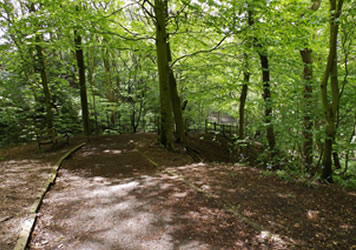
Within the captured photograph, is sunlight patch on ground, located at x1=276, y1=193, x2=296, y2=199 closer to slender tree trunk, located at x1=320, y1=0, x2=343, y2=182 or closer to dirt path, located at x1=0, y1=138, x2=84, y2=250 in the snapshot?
slender tree trunk, located at x1=320, y1=0, x2=343, y2=182

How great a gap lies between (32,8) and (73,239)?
40.9ft

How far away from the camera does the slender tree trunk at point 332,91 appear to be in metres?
4.37

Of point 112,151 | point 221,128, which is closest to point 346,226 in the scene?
point 112,151

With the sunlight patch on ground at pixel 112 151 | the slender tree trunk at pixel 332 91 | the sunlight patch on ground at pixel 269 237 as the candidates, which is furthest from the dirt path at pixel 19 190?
the slender tree trunk at pixel 332 91

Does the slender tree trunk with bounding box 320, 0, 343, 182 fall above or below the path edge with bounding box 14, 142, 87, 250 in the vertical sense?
above

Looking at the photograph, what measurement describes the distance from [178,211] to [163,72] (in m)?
6.11

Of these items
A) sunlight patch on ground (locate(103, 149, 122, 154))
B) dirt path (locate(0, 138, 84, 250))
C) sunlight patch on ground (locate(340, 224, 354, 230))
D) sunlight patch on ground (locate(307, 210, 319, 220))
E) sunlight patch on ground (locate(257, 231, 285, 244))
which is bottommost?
sunlight patch on ground (locate(340, 224, 354, 230))

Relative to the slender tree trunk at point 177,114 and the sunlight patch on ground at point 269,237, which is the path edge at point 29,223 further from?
the slender tree trunk at point 177,114

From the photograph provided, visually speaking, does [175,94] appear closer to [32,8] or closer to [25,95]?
[32,8]

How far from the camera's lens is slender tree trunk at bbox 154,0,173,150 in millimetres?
8082

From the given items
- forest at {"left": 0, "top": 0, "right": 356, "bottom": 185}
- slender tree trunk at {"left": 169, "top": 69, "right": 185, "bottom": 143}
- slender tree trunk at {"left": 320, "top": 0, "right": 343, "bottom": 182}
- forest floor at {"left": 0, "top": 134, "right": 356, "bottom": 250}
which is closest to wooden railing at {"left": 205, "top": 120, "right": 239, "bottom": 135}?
forest at {"left": 0, "top": 0, "right": 356, "bottom": 185}

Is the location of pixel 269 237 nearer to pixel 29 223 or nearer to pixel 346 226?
pixel 346 226

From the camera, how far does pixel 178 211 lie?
3.58 meters

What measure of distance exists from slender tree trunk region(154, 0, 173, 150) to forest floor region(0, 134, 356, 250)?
3.21 meters
